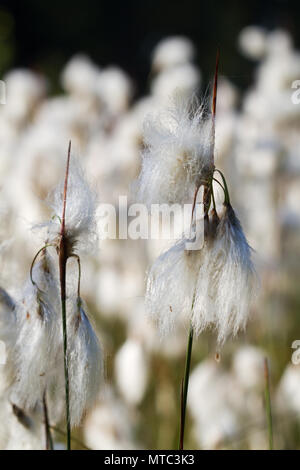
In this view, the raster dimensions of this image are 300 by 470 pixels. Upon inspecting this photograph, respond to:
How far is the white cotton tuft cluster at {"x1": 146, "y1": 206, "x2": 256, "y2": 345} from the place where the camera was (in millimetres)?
697

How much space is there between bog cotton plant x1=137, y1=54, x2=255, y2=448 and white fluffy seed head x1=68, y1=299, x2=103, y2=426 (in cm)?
8

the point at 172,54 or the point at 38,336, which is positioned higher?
the point at 172,54

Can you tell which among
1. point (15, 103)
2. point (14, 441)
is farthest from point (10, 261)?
point (15, 103)

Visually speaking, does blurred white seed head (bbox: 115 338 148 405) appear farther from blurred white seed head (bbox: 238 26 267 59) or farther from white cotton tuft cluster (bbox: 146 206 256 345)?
blurred white seed head (bbox: 238 26 267 59)

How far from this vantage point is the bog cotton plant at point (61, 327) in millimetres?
756

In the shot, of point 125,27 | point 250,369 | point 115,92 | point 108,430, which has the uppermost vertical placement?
point 125,27

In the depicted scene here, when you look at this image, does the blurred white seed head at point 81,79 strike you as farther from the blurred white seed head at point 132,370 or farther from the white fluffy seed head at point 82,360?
the white fluffy seed head at point 82,360

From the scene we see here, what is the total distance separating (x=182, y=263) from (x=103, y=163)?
1.62 meters

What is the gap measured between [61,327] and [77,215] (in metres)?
0.12

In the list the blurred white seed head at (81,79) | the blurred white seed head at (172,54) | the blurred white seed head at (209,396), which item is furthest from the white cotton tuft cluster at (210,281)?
the blurred white seed head at (172,54)

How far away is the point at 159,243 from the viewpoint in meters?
1.87

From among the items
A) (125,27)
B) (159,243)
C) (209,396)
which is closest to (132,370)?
(209,396)

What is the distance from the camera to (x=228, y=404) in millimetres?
1634

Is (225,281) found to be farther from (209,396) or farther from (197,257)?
(209,396)
